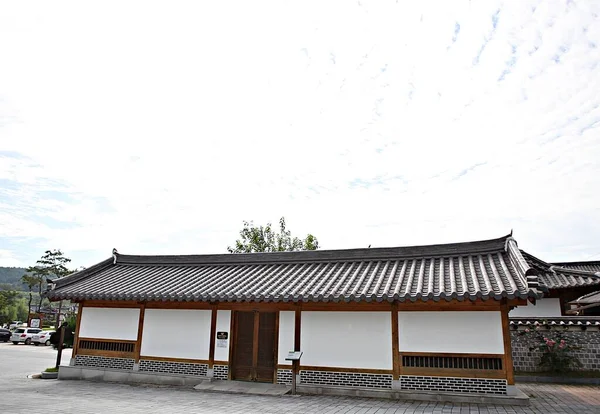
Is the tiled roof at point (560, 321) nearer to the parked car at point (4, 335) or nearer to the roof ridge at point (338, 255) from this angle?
the roof ridge at point (338, 255)

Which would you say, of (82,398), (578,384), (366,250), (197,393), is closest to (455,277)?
(366,250)

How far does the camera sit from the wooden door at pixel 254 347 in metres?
12.1

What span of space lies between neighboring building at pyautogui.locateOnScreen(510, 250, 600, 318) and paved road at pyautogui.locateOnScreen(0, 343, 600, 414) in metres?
4.46

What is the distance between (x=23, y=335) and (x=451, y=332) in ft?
115

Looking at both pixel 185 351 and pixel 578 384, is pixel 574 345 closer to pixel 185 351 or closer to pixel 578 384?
pixel 578 384

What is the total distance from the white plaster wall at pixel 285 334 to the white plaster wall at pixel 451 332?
2951mm

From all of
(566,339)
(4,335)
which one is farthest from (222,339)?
(4,335)

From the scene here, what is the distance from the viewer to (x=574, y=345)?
45.8 ft

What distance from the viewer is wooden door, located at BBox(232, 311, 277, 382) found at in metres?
12.1

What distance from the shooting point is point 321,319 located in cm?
1155

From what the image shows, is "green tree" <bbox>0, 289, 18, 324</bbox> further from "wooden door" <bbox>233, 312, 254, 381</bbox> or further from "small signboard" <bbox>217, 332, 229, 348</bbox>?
"wooden door" <bbox>233, 312, 254, 381</bbox>

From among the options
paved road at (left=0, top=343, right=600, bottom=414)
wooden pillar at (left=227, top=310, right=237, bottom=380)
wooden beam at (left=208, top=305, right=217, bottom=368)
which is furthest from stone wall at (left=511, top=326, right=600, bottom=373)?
wooden beam at (left=208, top=305, right=217, bottom=368)

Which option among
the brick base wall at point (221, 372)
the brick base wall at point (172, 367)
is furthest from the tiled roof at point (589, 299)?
the brick base wall at point (172, 367)

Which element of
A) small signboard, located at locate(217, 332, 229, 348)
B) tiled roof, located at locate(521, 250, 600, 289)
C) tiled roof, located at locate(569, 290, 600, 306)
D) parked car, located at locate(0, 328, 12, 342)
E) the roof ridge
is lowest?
parked car, located at locate(0, 328, 12, 342)
